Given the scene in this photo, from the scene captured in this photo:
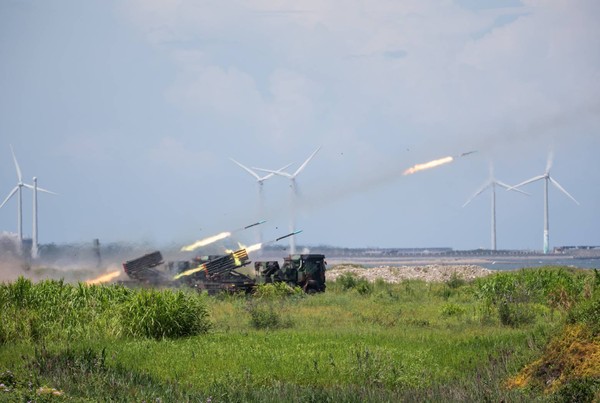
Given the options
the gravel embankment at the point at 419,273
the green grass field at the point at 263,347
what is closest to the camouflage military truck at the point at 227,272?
the green grass field at the point at 263,347

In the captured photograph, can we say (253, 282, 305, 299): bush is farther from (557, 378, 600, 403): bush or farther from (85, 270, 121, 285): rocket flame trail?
(557, 378, 600, 403): bush

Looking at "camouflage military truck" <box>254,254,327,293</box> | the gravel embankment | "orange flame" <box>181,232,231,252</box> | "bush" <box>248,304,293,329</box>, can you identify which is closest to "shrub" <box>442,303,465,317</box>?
"bush" <box>248,304,293,329</box>

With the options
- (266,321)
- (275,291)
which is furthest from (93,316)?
(275,291)

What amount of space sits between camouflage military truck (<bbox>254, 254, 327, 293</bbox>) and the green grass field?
Result: 8.85m

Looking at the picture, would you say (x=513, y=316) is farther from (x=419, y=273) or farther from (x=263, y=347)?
(x=419, y=273)

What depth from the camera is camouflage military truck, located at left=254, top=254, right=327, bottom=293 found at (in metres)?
42.5

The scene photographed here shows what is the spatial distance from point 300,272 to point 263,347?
72.9 ft

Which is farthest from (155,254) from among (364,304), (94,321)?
(94,321)

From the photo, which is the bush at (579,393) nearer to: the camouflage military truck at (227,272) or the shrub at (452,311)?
the shrub at (452,311)

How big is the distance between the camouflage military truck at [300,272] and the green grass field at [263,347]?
8846mm

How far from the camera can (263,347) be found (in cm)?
2052

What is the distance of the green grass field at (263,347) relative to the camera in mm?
14434

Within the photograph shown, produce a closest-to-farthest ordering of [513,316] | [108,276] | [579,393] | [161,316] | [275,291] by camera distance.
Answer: [579,393] < [161,316] < [513,316] < [275,291] < [108,276]

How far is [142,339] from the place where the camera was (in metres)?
22.5
